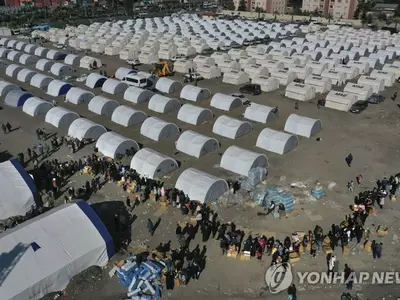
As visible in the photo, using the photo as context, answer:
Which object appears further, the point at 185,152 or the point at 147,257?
the point at 185,152

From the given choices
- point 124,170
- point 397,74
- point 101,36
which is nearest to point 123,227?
point 124,170

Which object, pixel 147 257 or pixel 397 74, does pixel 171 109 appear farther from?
pixel 397 74

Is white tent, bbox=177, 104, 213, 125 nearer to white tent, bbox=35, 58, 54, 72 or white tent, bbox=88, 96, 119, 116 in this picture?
white tent, bbox=88, 96, 119, 116

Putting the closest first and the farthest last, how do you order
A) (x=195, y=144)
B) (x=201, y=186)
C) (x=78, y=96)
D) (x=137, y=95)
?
(x=201, y=186)
(x=195, y=144)
(x=78, y=96)
(x=137, y=95)

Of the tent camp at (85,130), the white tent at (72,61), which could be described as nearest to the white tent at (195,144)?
the tent camp at (85,130)

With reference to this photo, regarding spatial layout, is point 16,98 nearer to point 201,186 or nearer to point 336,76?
point 201,186

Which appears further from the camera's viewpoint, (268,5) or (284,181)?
(268,5)

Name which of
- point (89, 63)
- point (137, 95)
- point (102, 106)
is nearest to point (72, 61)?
point (89, 63)
